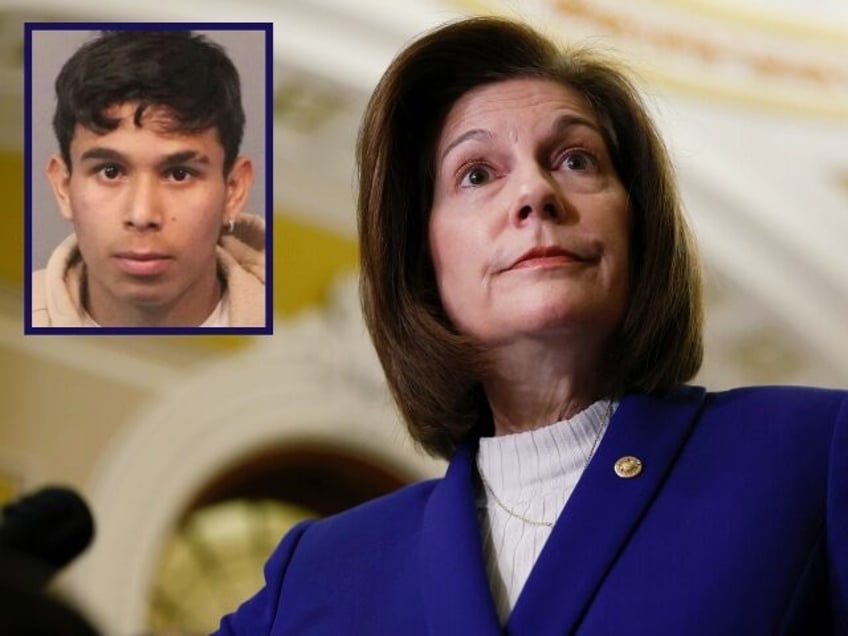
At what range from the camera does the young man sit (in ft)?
4.15

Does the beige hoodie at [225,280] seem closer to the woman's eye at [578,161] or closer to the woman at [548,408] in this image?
the woman at [548,408]

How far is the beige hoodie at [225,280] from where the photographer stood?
128 centimetres

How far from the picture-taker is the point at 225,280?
1283 millimetres

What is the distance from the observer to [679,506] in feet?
3.57

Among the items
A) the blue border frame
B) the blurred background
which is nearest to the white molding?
the blurred background

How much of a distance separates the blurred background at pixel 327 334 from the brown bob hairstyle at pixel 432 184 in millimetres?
2922

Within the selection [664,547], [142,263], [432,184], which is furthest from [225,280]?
[664,547]

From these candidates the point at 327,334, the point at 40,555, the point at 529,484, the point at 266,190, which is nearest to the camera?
the point at 40,555

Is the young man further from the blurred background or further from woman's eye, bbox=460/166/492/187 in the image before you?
the blurred background

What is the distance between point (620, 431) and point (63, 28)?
0.58m

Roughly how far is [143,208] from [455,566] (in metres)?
0.38

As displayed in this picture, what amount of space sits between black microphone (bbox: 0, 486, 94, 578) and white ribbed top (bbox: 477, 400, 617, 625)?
0.45 m

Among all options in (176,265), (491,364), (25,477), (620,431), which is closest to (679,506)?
(620,431)

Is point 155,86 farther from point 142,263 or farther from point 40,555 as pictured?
point 40,555
